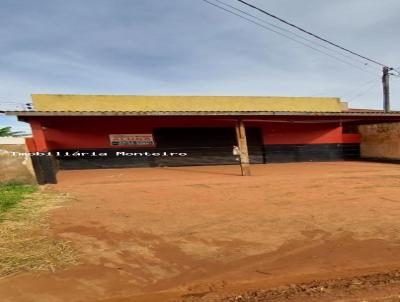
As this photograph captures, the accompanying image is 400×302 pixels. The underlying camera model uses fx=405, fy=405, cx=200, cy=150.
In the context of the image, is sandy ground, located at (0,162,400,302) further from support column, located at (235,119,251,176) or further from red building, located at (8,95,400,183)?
red building, located at (8,95,400,183)

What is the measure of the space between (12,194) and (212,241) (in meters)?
5.02

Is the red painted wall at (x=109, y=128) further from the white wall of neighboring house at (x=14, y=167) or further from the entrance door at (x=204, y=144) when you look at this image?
the white wall of neighboring house at (x=14, y=167)

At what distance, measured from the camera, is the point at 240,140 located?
1388 centimetres

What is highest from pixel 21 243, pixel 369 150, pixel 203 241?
pixel 21 243

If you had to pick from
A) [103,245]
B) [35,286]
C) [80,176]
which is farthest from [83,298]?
[80,176]

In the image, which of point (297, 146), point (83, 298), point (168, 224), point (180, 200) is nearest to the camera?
point (83, 298)

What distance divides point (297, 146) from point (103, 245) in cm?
1487

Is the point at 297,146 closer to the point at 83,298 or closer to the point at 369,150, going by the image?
the point at 369,150

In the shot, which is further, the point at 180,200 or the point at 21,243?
the point at 180,200

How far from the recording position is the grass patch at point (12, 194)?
7354 millimetres

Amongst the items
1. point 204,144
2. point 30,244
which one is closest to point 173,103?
point 204,144

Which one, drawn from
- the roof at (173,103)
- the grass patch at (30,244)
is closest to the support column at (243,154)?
the roof at (173,103)

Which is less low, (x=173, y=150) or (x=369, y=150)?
(x=173, y=150)

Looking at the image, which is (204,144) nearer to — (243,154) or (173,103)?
(173,103)
